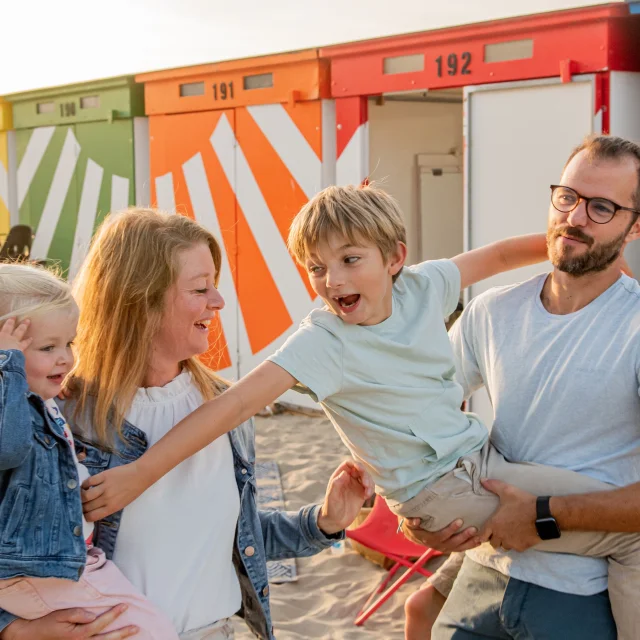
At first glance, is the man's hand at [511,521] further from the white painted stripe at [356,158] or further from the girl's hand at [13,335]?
the white painted stripe at [356,158]

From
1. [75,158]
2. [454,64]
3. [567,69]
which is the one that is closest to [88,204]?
[75,158]

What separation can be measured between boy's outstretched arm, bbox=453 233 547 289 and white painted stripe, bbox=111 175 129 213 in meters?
6.18

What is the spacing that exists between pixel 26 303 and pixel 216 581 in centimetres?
69

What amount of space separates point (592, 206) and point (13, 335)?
1.40m

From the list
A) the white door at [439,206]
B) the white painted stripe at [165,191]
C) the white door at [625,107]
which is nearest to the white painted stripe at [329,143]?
the white door at [439,206]

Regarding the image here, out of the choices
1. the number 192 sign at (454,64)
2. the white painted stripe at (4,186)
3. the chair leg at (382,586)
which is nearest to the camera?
the chair leg at (382,586)

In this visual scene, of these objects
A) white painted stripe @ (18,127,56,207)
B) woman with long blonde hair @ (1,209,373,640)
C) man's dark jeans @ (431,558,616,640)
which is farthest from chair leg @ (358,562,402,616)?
white painted stripe @ (18,127,56,207)

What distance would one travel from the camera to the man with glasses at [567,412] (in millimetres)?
2209

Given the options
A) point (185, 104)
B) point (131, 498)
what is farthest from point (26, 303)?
point (185, 104)

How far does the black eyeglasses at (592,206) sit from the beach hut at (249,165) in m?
4.54

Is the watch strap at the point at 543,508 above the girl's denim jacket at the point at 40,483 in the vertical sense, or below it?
below

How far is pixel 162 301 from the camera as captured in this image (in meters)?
2.00

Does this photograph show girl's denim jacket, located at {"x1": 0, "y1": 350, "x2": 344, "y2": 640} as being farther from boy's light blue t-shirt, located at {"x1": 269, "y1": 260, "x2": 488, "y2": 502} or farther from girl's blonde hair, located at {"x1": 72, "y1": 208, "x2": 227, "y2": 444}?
boy's light blue t-shirt, located at {"x1": 269, "y1": 260, "x2": 488, "y2": 502}

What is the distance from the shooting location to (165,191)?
815cm
